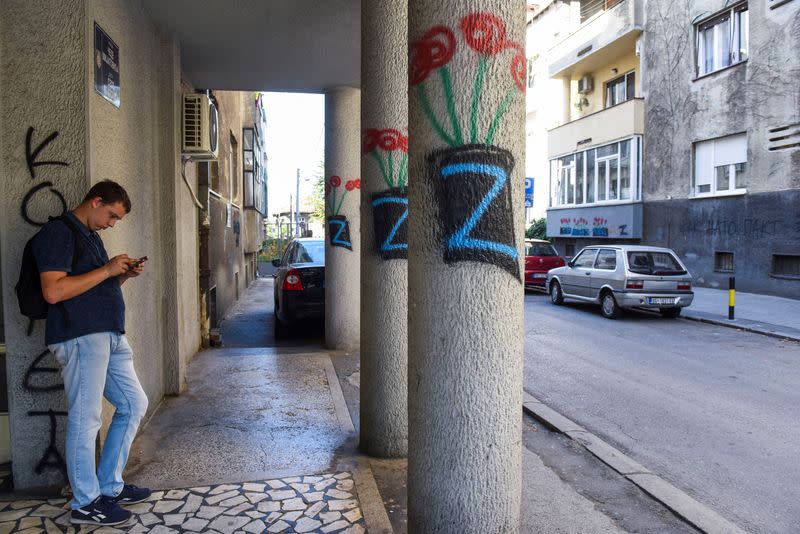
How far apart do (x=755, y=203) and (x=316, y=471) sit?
53.1ft

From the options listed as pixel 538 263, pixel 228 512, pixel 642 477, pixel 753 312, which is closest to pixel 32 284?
pixel 228 512

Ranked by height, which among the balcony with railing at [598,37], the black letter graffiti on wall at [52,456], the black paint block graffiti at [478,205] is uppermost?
the balcony with railing at [598,37]

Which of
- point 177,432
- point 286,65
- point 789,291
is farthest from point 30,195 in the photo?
point 789,291

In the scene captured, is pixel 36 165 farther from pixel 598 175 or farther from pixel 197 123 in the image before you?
pixel 598 175

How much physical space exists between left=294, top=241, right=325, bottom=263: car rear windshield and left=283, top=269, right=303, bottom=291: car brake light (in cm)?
80

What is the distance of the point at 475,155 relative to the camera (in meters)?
2.50

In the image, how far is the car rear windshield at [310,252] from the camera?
35.6 feet

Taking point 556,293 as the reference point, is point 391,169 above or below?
above

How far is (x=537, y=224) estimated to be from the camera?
28891mm

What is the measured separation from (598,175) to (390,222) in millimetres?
20053

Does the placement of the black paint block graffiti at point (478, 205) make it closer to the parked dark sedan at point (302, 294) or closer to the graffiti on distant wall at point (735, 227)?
the parked dark sedan at point (302, 294)

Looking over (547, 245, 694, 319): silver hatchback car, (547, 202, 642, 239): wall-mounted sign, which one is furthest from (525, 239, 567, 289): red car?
(547, 245, 694, 319): silver hatchback car

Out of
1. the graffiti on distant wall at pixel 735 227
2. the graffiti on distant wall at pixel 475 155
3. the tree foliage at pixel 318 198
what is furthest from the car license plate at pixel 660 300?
the tree foliage at pixel 318 198

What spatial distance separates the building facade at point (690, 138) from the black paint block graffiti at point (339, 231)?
1247 centimetres
